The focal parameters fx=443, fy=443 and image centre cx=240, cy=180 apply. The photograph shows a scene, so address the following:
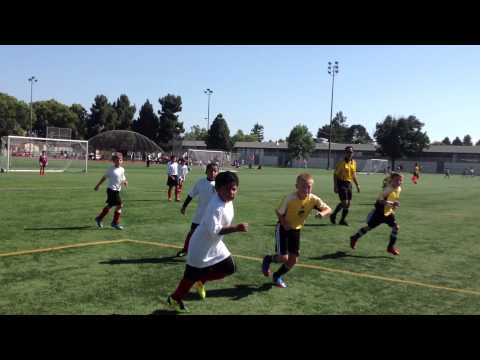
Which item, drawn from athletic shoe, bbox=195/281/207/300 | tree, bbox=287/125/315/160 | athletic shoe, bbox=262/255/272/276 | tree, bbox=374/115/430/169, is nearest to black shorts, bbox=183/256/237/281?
athletic shoe, bbox=195/281/207/300

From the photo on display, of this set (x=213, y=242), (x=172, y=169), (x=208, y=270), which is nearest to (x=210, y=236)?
(x=213, y=242)

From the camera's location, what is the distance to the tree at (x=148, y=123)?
9912 centimetres

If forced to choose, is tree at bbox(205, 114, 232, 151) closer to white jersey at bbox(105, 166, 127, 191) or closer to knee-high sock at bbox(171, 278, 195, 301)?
white jersey at bbox(105, 166, 127, 191)

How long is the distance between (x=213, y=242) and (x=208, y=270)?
0.35m

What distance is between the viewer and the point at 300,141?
9875 cm

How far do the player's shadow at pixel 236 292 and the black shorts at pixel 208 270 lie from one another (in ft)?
2.73

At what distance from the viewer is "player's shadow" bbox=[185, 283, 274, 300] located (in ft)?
19.2

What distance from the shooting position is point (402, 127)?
97.4 metres

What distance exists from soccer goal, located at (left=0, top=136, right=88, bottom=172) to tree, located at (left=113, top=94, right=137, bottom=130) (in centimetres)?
5582

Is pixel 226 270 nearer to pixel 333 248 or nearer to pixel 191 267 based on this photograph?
pixel 191 267

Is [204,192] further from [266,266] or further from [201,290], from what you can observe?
[201,290]
